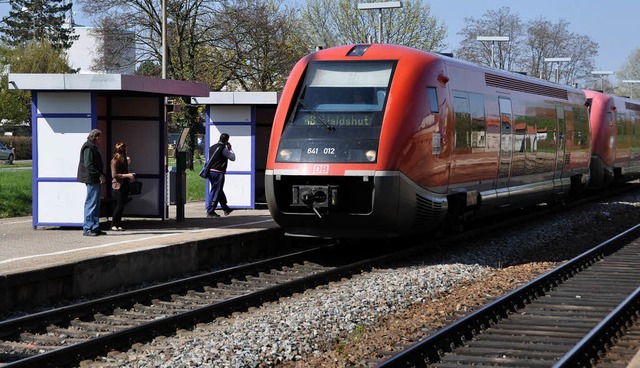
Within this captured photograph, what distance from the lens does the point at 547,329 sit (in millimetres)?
9344

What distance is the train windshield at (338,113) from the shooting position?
517 inches

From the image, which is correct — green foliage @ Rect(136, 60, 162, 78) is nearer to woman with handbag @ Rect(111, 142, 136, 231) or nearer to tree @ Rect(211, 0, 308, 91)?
tree @ Rect(211, 0, 308, 91)

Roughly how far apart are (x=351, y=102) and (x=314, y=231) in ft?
6.26

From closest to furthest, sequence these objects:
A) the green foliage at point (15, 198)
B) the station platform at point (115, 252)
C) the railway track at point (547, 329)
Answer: the railway track at point (547, 329) < the station platform at point (115, 252) < the green foliage at point (15, 198)

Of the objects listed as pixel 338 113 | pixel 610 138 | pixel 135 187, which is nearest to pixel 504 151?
pixel 338 113

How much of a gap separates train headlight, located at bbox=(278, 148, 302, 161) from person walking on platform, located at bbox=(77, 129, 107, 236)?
9.60ft

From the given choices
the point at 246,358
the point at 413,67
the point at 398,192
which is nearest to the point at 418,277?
the point at 398,192

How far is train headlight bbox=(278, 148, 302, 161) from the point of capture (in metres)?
13.4

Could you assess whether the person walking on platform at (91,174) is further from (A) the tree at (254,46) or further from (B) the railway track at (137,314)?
(A) the tree at (254,46)

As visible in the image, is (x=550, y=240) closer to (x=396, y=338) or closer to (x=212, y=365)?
(x=396, y=338)

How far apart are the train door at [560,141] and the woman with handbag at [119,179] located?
10.5 meters

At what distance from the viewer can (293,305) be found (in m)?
10.4

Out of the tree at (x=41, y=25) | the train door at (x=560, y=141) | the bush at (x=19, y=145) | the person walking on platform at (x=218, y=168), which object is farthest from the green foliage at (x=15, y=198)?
the tree at (x=41, y=25)

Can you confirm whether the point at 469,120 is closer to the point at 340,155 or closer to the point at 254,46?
the point at 340,155
